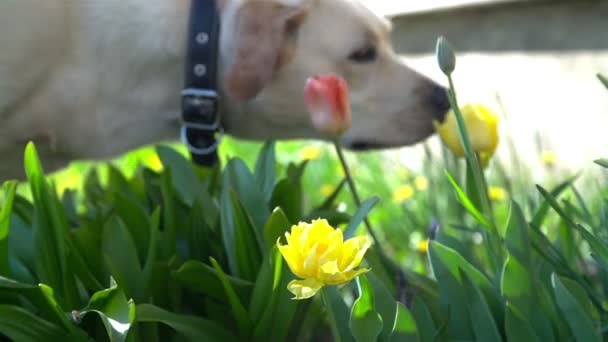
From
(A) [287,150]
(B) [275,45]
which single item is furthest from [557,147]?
(B) [275,45]

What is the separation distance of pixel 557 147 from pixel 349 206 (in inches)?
47.2

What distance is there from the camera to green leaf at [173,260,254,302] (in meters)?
1.18

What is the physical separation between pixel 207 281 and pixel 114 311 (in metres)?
0.23

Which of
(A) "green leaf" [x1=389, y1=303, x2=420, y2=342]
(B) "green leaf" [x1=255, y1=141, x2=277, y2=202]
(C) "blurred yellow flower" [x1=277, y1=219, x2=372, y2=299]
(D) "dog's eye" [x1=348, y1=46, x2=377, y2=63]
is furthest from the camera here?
(D) "dog's eye" [x1=348, y1=46, x2=377, y2=63]

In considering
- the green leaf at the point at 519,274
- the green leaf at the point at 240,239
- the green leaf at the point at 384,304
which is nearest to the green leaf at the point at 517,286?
the green leaf at the point at 519,274

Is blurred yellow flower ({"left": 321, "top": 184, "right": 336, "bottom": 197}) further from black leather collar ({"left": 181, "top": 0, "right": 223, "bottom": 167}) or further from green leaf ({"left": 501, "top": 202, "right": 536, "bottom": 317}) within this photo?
green leaf ({"left": 501, "top": 202, "right": 536, "bottom": 317})

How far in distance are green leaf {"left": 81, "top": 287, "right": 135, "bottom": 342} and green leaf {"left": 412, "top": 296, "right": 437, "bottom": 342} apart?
1.11 feet

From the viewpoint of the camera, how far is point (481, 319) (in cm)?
101

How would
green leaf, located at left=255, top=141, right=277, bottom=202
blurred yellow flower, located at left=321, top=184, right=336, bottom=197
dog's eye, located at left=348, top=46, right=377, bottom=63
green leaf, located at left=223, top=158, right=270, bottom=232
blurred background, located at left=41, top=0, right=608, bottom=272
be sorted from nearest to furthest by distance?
green leaf, located at left=223, top=158, right=270, bottom=232, green leaf, located at left=255, top=141, right=277, bottom=202, dog's eye, located at left=348, top=46, right=377, bottom=63, blurred yellow flower, located at left=321, top=184, right=336, bottom=197, blurred background, located at left=41, top=0, right=608, bottom=272

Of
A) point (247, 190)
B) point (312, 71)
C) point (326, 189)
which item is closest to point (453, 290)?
point (247, 190)

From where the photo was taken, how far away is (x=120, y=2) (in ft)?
7.07

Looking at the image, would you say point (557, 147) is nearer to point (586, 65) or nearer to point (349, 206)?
point (586, 65)

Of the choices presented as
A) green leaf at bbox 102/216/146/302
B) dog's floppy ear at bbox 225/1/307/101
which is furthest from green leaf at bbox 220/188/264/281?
dog's floppy ear at bbox 225/1/307/101

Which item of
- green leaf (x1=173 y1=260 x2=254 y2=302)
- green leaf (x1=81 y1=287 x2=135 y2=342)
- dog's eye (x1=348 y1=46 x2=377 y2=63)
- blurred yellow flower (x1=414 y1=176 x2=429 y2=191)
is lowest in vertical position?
blurred yellow flower (x1=414 y1=176 x2=429 y2=191)
